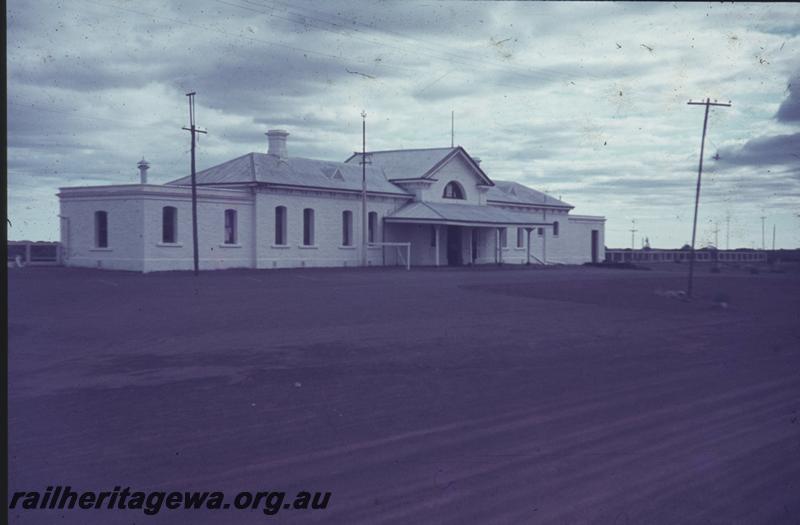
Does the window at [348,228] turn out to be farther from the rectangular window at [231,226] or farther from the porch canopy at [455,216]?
the rectangular window at [231,226]

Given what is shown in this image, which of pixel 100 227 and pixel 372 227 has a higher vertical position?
pixel 372 227

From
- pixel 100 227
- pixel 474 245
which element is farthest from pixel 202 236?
pixel 474 245

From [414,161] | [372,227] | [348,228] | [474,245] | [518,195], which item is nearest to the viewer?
[348,228]

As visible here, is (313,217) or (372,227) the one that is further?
(372,227)

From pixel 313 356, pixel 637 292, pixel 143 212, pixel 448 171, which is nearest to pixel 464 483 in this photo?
pixel 313 356

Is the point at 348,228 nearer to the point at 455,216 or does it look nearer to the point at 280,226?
the point at 280,226

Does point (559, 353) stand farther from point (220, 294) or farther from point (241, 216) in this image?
point (241, 216)

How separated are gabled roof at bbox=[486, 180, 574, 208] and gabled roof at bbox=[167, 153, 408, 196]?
11.4 meters

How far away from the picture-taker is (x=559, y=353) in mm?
15250

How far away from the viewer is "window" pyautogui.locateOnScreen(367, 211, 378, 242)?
47.3 meters

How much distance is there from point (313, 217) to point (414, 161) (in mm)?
10820

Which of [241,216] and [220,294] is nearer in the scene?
[220,294]

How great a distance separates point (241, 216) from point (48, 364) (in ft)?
92.2

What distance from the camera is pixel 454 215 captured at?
48.3m
